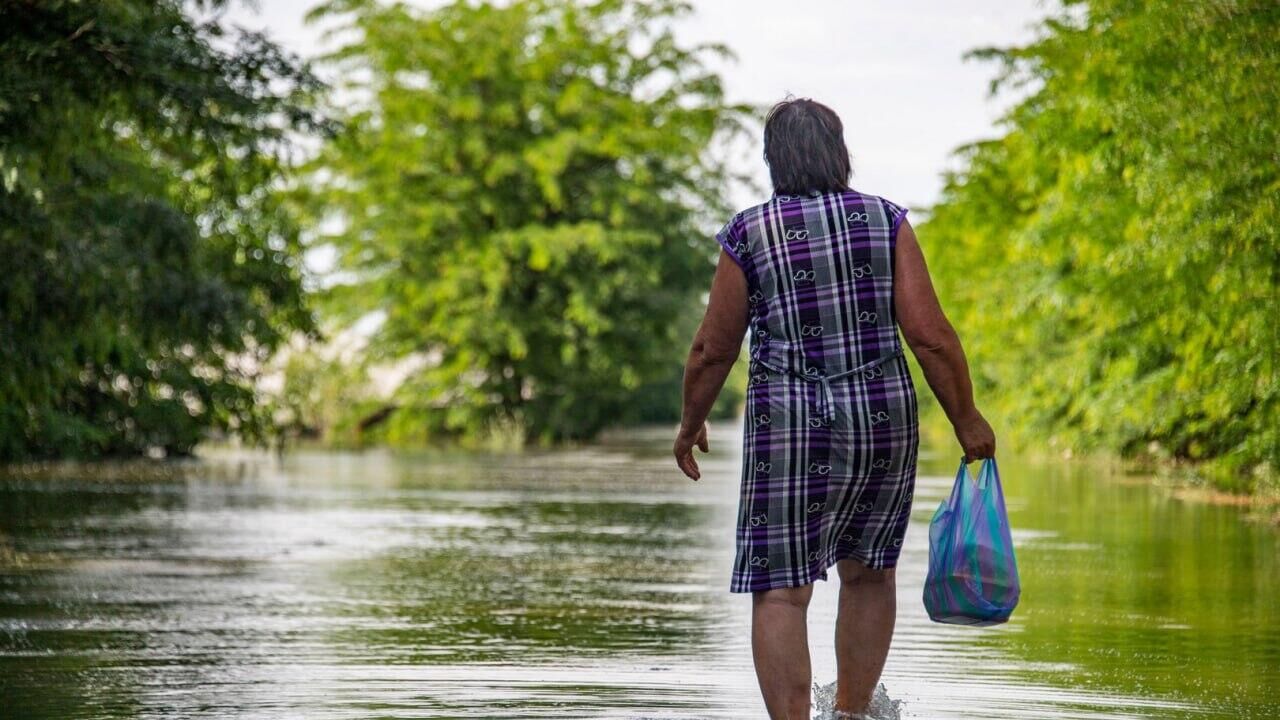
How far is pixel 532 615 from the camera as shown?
32.2 ft

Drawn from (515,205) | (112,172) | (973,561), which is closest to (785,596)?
(973,561)

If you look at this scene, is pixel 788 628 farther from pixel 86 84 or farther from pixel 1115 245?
pixel 1115 245

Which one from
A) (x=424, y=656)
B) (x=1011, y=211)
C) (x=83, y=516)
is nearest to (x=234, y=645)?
(x=424, y=656)

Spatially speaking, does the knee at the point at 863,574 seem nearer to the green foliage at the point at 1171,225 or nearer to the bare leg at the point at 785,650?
the bare leg at the point at 785,650

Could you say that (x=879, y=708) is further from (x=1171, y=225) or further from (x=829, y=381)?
(x=1171, y=225)

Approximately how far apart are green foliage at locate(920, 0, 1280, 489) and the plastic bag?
731 cm

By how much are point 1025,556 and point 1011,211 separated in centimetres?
3270

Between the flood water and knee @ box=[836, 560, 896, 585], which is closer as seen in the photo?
knee @ box=[836, 560, 896, 585]

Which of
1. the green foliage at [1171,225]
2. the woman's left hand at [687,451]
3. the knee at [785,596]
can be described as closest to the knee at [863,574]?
the knee at [785,596]

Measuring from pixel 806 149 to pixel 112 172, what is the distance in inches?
513

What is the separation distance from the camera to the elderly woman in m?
5.52

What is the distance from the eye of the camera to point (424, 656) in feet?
27.0

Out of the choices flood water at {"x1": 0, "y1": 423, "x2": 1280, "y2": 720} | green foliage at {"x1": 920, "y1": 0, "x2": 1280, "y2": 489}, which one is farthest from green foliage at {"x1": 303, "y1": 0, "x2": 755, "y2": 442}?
flood water at {"x1": 0, "y1": 423, "x2": 1280, "y2": 720}

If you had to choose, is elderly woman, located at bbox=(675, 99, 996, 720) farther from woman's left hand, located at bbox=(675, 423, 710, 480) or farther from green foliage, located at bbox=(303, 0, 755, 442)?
green foliage, located at bbox=(303, 0, 755, 442)
